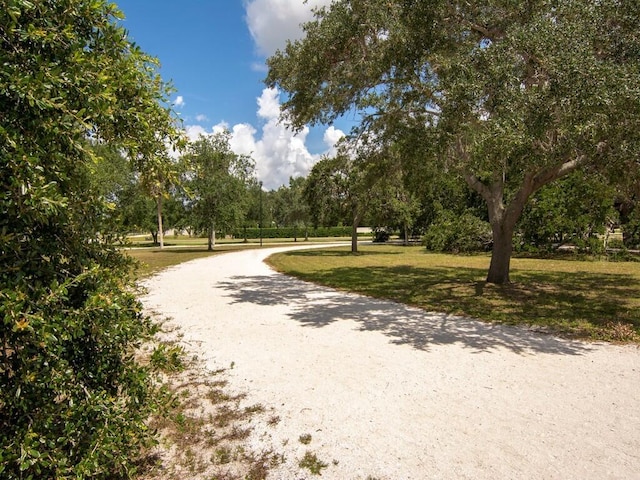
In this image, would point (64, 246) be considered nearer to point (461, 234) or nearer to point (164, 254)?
point (461, 234)

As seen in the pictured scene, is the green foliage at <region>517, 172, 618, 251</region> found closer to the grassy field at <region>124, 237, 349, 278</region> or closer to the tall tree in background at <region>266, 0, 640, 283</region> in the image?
the tall tree in background at <region>266, 0, 640, 283</region>

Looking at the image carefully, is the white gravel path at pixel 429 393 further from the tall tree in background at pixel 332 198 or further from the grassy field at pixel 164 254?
the tall tree in background at pixel 332 198

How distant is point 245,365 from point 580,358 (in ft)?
15.2

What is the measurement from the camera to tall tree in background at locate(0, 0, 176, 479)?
1942 mm

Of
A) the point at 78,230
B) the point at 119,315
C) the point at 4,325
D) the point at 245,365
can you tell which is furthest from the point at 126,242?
the point at 245,365

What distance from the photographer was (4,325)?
2.04m

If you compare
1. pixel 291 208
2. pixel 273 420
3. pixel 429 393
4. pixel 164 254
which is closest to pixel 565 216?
pixel 429 393

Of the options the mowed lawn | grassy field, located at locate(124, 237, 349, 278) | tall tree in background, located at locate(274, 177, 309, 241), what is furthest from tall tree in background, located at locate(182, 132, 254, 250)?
tall tree in background, located at locate(274, 177, 309, 241)

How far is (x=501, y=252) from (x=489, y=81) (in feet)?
19.9

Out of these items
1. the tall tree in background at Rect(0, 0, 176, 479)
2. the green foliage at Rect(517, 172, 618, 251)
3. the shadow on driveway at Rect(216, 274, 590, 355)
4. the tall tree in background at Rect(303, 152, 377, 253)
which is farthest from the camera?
the tall tree in background at Rect(303, 152, 377, 253)

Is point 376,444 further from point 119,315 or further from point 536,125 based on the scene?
point 536,125

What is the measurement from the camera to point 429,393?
4.25 m

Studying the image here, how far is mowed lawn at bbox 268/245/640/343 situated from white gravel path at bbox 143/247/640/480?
32.5 inches

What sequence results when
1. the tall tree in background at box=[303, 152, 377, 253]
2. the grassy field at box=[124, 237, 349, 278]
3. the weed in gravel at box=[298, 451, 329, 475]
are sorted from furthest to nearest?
the tall tree in background at box=[303, 152, 377, 253], the grassy field at box=[124, 237, 349, 278], the weed in gravel at box=[298, 451, 329, 475]
